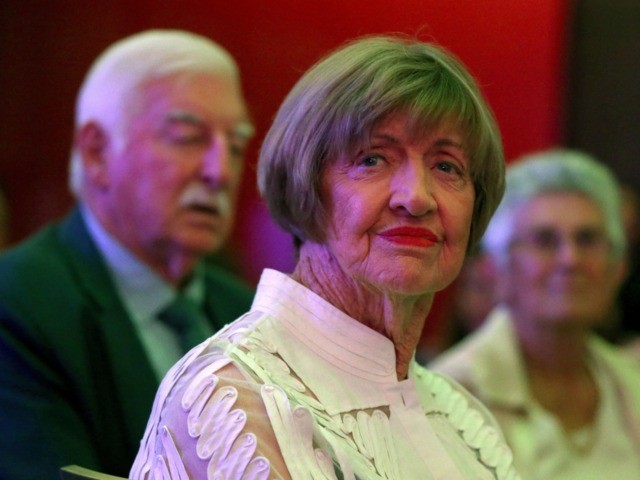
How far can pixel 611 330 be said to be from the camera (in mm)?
3908

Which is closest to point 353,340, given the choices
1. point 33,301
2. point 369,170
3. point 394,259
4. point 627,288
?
point 394,259

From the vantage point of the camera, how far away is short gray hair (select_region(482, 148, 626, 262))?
309 cm

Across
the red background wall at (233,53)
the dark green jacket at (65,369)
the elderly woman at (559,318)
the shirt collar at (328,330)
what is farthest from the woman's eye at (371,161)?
the red background wall at (233,53)

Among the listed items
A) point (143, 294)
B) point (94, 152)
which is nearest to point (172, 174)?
point (94, 152)

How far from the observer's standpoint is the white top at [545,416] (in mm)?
2814

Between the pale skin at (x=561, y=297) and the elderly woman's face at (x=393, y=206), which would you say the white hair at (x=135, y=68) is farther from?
the elderly woman's face at (x=393, y=206)

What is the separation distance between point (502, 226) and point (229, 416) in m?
1.95

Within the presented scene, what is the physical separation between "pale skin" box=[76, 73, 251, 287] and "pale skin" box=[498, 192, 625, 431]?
93 cm

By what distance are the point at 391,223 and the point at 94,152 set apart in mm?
1453

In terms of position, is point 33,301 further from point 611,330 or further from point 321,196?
point 611,330

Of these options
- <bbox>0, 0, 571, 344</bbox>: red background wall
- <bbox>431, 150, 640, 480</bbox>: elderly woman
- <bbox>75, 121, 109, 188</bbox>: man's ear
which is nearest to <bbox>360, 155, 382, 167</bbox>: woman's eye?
<bbox>75, 121, 109, 188</bbox>: man's ear

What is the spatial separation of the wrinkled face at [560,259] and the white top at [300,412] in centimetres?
135

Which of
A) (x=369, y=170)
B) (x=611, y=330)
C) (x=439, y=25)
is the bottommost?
(x=611, y=330)

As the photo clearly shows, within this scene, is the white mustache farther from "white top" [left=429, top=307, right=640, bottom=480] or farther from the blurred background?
the blurred background
